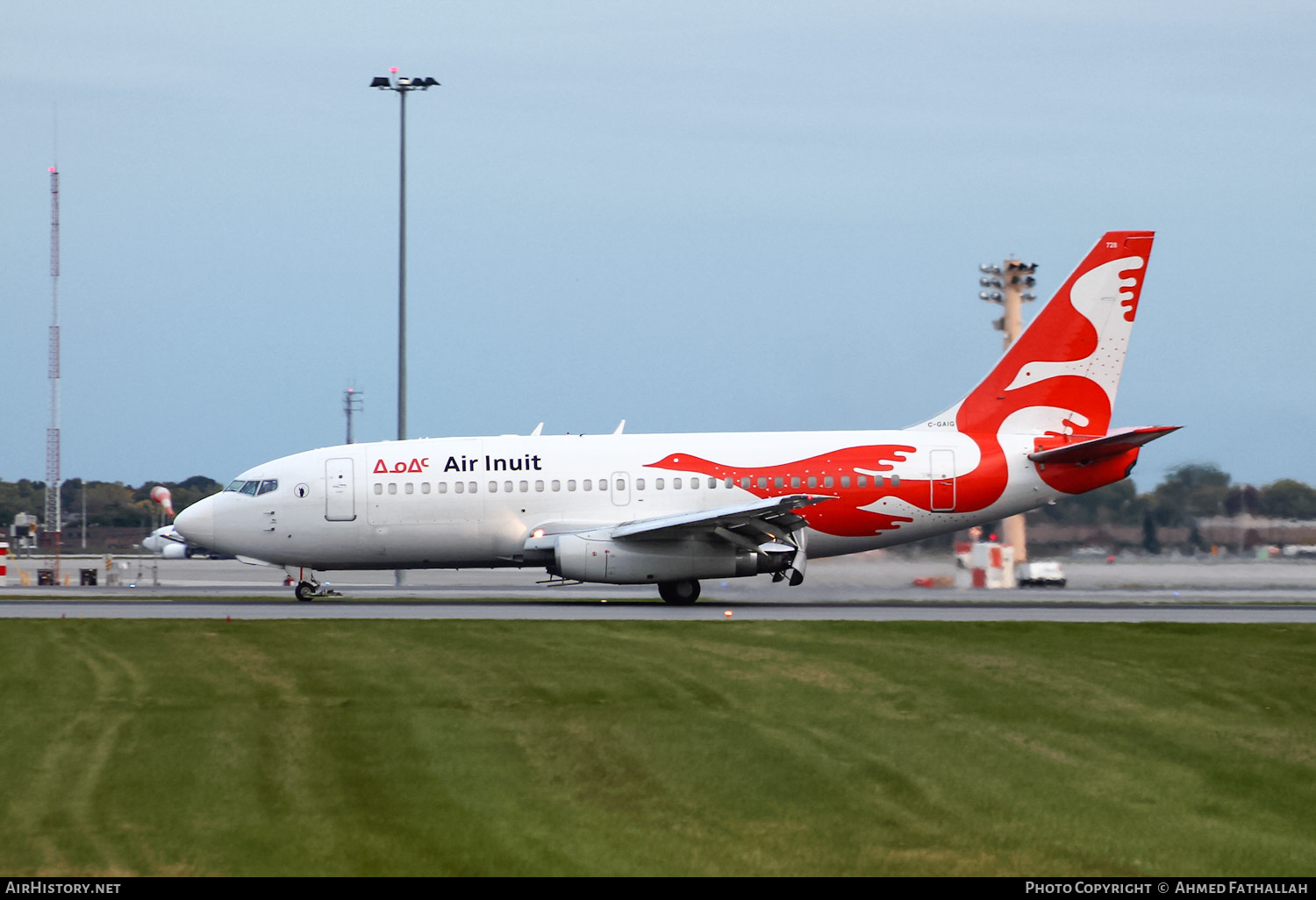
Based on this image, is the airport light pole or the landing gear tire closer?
Result: the landing gear tire

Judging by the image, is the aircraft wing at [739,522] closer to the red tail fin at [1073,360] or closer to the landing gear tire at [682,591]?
the landing gear tire at [682,591]

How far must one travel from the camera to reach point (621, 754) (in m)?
12.3

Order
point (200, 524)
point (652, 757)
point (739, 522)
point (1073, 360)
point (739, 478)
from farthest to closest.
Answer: point (200, 524), point (1073, 360), point (739, 478), point (739, 522), point (652, 757)

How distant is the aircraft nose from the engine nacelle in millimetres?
8320

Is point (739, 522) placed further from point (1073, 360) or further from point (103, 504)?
point (103, 504)

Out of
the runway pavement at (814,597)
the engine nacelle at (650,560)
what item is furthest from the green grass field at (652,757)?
the engine nacelle at (650,560)

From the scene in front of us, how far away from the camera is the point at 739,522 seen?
2756cm

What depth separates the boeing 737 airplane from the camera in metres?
29.5

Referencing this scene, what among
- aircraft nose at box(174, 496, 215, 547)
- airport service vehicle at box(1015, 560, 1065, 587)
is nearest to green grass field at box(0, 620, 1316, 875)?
aircraft nose at box(174, 496, 215, 547)

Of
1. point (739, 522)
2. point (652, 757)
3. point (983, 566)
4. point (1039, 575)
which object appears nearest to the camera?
point (652, 757)

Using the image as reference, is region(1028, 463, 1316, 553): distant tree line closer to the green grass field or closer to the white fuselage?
the white fuselage

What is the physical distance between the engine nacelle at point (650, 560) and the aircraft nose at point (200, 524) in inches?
328

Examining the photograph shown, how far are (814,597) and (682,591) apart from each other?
13.2 feet

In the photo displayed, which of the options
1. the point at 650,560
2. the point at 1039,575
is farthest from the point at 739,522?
the point at 1039,575
